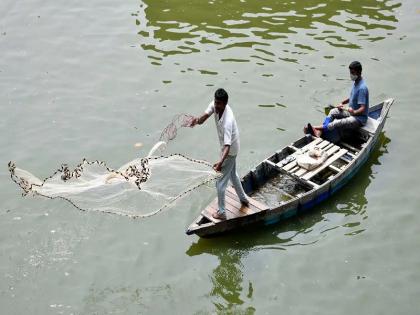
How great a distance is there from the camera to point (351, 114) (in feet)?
37.1

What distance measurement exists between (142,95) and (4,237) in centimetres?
527

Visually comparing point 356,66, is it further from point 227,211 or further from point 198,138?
point 227,211

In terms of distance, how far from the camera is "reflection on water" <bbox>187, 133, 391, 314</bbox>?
29.6 ft

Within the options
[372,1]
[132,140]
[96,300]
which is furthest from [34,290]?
[372,1]

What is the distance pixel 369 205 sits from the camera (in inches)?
414

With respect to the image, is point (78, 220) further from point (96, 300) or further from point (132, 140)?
point (132, 140)

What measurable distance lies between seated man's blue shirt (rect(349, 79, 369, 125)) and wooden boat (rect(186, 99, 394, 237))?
267mm

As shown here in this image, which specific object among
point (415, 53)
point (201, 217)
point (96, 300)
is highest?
point (415, 53)

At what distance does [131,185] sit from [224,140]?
6.80 ft

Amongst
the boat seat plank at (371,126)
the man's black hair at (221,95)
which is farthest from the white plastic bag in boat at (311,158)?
the man's black hair at (221,95)

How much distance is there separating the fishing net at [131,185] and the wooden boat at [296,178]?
0.70 metres

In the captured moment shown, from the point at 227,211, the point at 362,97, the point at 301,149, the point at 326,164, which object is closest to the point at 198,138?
the point at 301,149

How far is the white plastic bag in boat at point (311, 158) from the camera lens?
34.4ft

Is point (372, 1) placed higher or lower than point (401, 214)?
higher
